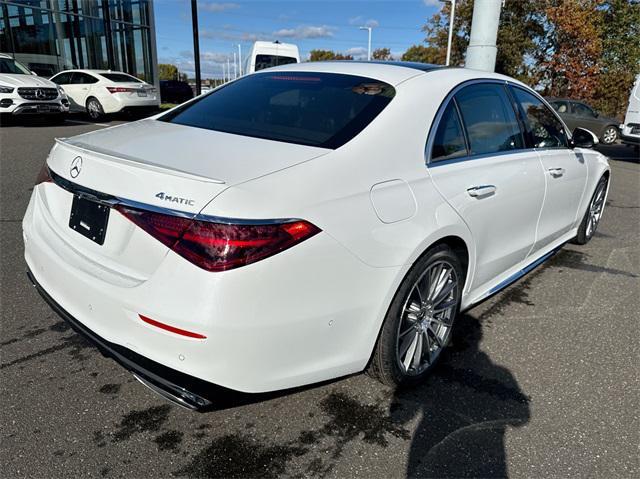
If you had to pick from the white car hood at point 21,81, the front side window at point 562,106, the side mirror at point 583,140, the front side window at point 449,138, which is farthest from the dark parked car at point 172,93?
the front side window at point 449,138

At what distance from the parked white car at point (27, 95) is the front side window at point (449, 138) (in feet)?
42.5

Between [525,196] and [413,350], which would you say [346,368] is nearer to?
[413,350]

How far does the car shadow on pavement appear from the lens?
6.93 feet

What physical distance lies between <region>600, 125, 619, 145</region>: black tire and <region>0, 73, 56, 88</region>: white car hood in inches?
Answer: 656

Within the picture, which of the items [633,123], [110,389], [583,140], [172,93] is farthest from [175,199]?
[172,93]

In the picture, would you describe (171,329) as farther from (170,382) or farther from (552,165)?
(552,165)

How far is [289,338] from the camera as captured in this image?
1.87m

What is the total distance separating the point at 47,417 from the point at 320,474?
4.26 ft

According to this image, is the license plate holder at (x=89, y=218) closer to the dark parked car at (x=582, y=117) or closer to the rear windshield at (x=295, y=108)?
the rear windshield at (x=295, y=108)

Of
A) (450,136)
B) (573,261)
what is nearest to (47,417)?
(450,136)

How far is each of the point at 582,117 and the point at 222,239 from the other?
16.6 m

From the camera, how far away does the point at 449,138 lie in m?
2.68

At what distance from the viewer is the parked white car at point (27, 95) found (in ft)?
40.5

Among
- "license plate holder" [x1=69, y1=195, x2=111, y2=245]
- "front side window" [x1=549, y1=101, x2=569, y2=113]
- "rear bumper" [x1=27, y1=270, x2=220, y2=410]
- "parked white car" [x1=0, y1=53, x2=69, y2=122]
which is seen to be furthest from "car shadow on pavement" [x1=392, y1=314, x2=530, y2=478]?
"front side window" [x1=549, y1=101, x2=569, y2=113]
